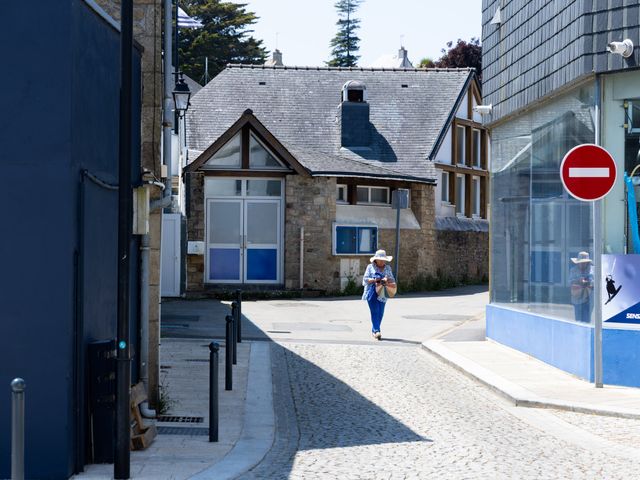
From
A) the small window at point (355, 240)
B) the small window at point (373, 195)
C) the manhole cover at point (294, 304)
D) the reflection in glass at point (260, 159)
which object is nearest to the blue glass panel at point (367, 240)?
the small window at point (355, 240)

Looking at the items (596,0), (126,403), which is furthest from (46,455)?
(596,0)

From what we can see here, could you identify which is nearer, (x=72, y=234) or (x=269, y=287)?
(x=72, y=234)

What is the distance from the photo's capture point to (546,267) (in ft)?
49.4

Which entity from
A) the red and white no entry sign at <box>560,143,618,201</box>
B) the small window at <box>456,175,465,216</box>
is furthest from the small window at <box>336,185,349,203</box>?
the red and white no entry sign at <box>560,143,618,201</box>

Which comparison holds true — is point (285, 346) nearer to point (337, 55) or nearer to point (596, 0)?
point (596, 0)

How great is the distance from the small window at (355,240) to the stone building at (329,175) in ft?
0.11

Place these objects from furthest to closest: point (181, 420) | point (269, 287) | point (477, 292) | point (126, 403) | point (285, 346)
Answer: point (477, 292) → point (269, 287) → point (285, 346) → point (181, 420) → point (126, 403)

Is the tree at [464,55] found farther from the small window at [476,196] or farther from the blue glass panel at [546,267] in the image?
the blue glass panel at [546,267]

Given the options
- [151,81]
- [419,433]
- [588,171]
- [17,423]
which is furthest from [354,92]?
[17,423]

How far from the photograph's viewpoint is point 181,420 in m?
10.3

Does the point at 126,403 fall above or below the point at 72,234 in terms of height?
below

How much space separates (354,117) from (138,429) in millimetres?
27064

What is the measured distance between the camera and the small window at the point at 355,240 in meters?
31.3

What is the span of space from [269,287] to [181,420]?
815 inches
